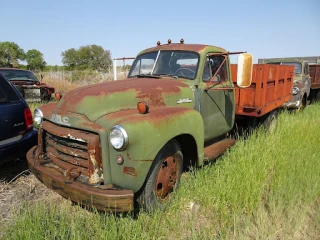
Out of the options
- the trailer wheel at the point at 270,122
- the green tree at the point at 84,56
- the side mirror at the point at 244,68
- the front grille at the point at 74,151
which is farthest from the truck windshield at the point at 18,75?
the green tree at the point at 84,56

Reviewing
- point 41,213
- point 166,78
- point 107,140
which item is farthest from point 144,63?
point 41,213

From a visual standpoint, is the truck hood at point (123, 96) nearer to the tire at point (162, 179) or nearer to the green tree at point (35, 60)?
the tire at point (162, 179)

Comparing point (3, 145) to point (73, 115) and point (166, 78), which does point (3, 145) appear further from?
point (166, 78)

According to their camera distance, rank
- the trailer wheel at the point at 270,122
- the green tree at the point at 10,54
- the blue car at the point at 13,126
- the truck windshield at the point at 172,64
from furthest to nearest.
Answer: the green tree at the point at 10,54
the trailer wheel at the point at 270,122
the truck windshield at the point at 172,64
the blue car at the point at 13,126

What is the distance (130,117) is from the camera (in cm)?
261

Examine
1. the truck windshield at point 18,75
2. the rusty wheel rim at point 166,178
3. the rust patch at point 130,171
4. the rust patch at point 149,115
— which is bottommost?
the rusty wheel rim at point 166,178

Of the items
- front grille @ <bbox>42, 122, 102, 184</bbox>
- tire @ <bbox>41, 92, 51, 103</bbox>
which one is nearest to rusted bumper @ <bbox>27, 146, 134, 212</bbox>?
front grille @ <bbox>42, 122, 102, 184</bbox>

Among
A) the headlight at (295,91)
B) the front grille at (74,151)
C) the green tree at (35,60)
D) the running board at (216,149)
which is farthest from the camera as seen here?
the green tree at (35,60)

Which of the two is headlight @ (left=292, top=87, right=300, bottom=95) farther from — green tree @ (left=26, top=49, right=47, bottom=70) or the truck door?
green tree @ (left=26, top=49, right=47, bottom=70)

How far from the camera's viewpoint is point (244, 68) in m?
3.32

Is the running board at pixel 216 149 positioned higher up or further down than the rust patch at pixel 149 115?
further down

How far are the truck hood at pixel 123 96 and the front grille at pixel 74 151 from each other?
0.79 ft

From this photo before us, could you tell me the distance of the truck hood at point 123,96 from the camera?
286 cm

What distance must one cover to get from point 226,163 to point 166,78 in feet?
5.02
